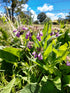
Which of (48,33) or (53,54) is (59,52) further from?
(48,33)

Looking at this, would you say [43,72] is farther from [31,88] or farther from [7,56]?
[7,56]

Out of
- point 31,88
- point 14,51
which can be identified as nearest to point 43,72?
point 31,88

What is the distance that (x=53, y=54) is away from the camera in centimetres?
96

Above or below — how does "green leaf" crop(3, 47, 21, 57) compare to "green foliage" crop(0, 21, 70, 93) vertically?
above

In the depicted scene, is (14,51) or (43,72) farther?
(14,51)

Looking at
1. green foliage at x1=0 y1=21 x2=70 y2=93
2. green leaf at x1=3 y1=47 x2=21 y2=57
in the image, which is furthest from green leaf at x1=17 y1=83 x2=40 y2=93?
green leaf at x1=3 y1=47 x2=21 y2=57

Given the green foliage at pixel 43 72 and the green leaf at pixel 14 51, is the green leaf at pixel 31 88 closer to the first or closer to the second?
the green foliage at pixel 43 72

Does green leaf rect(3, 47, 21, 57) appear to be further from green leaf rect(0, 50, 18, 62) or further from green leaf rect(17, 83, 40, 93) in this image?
green leaf rect(17, 83, 40, 93)

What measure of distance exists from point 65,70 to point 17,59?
0.57m

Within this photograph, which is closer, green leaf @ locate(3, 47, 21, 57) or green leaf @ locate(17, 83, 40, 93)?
green leaf @ locate(17, 83, 40, 93)

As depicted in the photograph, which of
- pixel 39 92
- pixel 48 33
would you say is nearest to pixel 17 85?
pixel 39 92

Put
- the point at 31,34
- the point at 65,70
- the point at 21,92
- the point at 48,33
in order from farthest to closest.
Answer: the point at 48,33, the point at 31,34, the point at 65,70, the point at 21,92

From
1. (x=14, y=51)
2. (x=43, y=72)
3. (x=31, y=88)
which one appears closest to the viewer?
(x=31, y=88)

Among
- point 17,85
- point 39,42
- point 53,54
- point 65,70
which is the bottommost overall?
point 17,85
